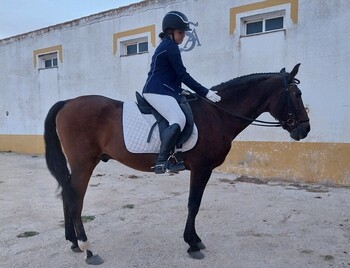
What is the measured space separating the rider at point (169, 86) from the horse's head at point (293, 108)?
0.71 meters

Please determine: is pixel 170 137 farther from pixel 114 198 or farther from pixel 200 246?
pixel 114 198

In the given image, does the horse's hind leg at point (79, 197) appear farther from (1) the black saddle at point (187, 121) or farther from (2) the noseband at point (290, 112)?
(2) the noseband at point (290, 112)

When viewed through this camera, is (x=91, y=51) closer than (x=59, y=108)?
No

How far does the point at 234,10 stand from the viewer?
766 centimetres

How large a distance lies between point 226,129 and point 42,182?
5605 mm

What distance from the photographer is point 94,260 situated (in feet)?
10.9

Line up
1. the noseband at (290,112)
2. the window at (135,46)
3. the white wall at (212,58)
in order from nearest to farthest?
Answer: the noseband at (290,112) < the white wall at (212,58) < the window at (135,46)

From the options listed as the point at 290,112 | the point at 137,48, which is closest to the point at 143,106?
the point at 290,112

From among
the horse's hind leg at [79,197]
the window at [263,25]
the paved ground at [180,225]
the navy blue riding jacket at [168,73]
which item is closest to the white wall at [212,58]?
the window at [263,25]

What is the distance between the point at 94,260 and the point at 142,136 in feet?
4.56

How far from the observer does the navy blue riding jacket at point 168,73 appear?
338 cm

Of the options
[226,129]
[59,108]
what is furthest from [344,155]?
[59,108]

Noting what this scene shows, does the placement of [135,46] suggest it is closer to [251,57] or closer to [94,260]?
[251,57]

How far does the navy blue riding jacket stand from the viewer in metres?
3.38
